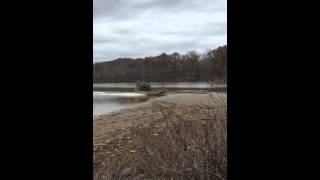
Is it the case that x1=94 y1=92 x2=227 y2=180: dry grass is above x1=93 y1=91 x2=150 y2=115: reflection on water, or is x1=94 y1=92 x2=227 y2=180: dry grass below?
above

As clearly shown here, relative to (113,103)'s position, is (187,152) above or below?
above

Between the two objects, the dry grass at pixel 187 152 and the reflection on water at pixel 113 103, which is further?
the reflection on water at pixel 113 103

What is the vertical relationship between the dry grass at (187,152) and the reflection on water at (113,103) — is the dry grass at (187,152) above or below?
above

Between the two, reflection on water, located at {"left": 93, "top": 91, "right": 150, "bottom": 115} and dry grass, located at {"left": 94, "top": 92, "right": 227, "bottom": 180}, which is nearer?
dry grass, located at {"left": 94, "top": 92, "right": 227, "bottom": 180}

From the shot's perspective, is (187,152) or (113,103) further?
(113,103)
